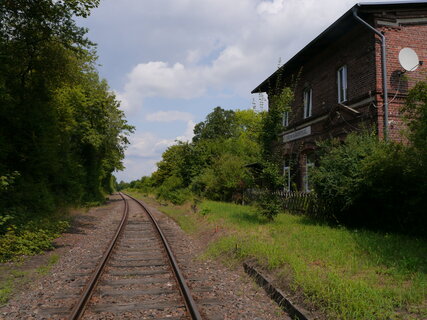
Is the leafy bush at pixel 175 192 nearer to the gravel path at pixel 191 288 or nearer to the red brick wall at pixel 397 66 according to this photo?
the red brick wall at pixel 397 66

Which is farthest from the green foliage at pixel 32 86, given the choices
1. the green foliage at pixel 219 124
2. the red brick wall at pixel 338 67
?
the green foliage at pixel 219 124

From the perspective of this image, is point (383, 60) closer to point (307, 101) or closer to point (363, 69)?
point (363, 69)

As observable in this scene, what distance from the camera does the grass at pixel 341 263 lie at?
4.52 metres

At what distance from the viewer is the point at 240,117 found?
6800cm

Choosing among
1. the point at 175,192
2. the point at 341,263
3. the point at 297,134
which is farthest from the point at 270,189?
the point at 175,192

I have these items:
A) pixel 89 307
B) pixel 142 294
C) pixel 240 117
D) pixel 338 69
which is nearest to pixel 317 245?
pixel 142 294

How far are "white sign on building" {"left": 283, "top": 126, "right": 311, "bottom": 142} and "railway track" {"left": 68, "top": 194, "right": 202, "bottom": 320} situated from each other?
35.6ft

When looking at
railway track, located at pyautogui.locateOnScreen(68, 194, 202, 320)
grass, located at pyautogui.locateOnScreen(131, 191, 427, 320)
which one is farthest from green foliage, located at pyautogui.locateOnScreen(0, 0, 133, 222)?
grass, located at pyautogui.locateOnScreen(131, 191, 427, 320)

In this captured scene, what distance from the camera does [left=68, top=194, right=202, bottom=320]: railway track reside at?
15.6 feet

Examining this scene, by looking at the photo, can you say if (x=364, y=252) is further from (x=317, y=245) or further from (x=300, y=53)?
(x=300, y=53)

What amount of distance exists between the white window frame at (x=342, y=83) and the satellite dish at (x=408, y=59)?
2299mm

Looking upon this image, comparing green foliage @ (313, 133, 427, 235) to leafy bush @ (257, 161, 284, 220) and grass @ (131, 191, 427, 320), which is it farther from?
leafy bush @ (257, 161, 284, 220)

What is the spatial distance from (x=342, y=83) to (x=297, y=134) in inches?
154

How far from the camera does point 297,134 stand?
708 inches
